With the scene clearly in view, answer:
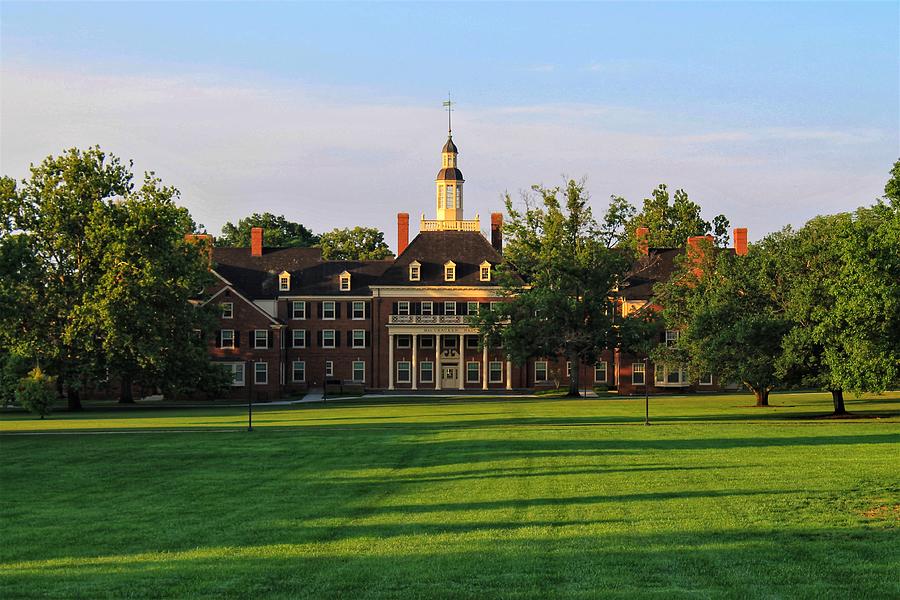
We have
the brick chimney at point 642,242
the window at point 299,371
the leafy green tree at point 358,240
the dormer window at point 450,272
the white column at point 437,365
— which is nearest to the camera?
the white column at point 437,365

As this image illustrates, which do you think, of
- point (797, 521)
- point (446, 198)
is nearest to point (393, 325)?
point (446, 198)

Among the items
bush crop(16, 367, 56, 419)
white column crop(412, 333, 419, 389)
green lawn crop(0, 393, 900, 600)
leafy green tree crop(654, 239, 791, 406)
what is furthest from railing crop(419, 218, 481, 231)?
green lawn crop(0, 393, 900, 600)

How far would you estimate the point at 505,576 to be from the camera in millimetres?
13008

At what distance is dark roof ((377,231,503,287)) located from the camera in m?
89.3

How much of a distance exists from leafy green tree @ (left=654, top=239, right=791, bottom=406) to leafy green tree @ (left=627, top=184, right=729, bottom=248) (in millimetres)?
56397

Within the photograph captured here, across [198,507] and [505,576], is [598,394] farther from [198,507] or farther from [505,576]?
[505,576]

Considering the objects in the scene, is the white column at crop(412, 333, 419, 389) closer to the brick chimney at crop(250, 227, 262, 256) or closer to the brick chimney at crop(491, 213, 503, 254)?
the brick chimney at crop(491, 213, 503, 254)

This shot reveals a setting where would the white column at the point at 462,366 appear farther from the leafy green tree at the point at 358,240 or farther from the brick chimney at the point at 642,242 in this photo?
the leafy green tree at the point at 358,240

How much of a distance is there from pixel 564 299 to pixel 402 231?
26530 millimetres

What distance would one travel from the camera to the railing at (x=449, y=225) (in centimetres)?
9394

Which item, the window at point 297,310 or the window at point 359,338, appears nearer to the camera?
the window at point 297,310

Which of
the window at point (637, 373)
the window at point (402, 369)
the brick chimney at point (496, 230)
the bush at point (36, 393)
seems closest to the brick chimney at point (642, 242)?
the window at point (637, 373)

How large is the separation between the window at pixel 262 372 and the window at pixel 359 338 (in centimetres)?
888

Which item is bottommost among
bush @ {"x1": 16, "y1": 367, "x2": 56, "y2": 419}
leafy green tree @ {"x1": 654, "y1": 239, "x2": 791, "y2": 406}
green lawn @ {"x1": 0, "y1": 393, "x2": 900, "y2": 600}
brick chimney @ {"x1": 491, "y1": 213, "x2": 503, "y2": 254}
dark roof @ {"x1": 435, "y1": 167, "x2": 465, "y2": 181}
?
green lawn @ {"x1": 0, "y1": 393, "x2": 900, "y2": 600}
